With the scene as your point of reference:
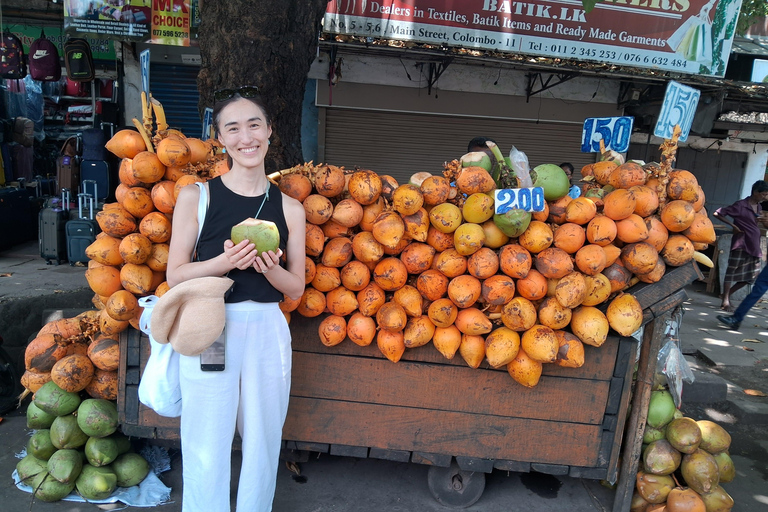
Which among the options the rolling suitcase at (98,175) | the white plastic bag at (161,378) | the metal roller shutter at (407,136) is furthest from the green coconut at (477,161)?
the rolling suitcase at (98,175)

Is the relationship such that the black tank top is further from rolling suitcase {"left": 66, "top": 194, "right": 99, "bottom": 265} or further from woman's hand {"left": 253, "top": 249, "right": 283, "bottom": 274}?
rolling suitcase {"left": 66, "top": 194, "right": 99, "bottom": 265}

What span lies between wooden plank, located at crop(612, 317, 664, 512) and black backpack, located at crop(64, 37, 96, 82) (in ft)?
27.5

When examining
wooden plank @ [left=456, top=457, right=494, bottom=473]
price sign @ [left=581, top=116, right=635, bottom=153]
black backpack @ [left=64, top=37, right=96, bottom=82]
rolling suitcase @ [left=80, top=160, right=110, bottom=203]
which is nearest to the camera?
wooden plank @ [left=456, top=457, right=494, bottom=473]

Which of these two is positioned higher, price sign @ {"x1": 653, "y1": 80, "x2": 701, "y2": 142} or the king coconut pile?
price sign @ {"x1": 653, "y1": 80, "x2": 701, "y2": 142}

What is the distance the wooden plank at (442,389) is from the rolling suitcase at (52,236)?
6.00 meters

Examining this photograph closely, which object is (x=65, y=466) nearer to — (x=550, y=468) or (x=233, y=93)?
(x=233, y=93)

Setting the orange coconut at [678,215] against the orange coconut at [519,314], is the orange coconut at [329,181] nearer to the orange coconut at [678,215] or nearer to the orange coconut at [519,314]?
the orange coconut at [519,314]

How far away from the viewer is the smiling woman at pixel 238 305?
1966mm

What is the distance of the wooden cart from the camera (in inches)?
97.5

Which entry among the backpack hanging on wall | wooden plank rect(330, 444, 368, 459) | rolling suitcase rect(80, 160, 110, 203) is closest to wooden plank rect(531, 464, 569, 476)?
wooden plank rect(330, 444, 368, 459)

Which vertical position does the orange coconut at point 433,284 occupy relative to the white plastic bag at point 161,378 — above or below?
above

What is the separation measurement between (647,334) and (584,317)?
46cm

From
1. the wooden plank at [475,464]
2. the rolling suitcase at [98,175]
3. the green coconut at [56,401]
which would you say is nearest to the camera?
the wooden plank at [475,464]

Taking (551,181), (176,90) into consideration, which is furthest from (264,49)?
(176,90)
